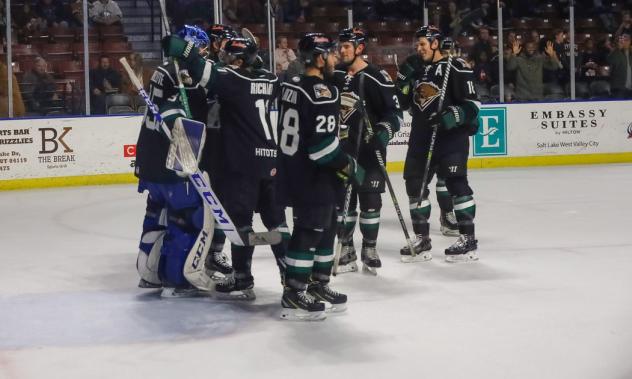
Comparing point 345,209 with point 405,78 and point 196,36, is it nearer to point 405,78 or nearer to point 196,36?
point 405,78

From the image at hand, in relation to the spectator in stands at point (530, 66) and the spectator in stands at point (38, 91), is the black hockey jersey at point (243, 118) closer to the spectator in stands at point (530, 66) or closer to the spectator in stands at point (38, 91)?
the spectator in stands at point (38, 91)

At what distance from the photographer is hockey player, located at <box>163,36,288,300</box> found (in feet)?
16.1

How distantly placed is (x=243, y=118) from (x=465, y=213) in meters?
1.72

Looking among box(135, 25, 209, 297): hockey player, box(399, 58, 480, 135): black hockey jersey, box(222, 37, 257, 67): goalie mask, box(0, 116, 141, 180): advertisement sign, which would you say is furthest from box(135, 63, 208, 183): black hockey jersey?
box(0, 116, 141, 180): advertisement sign

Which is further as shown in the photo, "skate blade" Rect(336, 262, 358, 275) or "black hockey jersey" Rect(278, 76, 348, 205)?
"skate blade" Rect(336, 262, 358, 275)

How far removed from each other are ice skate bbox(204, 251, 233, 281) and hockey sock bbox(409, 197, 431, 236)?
45.7 inches

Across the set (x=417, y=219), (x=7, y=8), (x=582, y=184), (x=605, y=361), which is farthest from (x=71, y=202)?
(x=605, y=361)

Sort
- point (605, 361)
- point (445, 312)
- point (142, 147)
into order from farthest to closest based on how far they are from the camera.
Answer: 1. point (142, 147)
2. point (445, 312)
3. point (605, 361)

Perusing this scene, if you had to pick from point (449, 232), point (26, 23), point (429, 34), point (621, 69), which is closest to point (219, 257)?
point (429, 34)

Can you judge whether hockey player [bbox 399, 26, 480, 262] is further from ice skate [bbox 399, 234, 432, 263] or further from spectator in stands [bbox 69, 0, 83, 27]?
spectator in stands [bbox 69, 0, 83, 27]

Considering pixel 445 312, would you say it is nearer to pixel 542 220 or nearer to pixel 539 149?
pixel 542 220

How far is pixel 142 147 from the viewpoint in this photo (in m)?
5.15

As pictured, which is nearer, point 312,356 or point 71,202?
point 312,356

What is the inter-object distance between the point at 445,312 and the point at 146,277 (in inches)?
60.9
